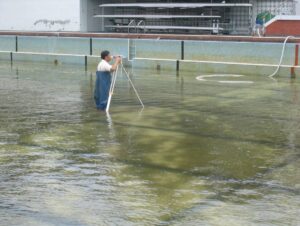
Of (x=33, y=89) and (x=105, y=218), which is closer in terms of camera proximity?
(x=105, y=218)

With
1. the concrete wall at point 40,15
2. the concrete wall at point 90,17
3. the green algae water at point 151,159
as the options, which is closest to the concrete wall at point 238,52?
the green algae water at point 151,159

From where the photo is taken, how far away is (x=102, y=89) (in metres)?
11.9

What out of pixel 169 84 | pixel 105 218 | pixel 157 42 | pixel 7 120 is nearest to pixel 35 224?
pixel 105 218

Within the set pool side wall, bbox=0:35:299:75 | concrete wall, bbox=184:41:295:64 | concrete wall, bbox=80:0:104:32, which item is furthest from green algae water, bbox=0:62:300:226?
concrete wall, bbox=80:0:104:32

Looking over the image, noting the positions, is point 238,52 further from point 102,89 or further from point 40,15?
point 40,15

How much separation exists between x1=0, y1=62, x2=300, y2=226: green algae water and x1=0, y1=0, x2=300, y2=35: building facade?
58.5 feet

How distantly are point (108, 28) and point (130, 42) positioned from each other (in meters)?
14.7

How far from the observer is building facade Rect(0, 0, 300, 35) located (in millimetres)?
31344

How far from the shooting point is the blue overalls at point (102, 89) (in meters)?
11.8

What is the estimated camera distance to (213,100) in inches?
521

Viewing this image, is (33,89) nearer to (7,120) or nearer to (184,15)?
(7,120)

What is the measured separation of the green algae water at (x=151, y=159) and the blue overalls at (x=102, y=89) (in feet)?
0.88

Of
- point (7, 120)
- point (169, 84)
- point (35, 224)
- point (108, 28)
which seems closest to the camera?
point (35, 224)

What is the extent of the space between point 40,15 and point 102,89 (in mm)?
27034
